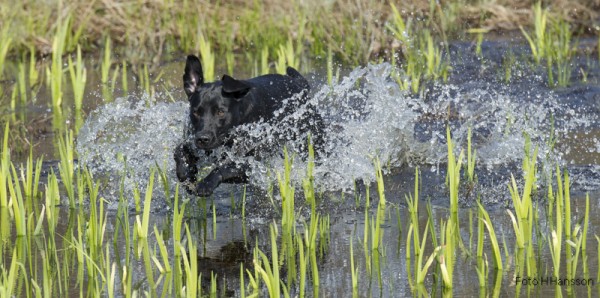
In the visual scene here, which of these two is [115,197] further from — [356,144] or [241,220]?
[356,144]

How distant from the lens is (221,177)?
6660 mm

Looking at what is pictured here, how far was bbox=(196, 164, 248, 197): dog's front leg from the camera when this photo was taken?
6504 mm

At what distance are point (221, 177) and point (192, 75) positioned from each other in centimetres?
93

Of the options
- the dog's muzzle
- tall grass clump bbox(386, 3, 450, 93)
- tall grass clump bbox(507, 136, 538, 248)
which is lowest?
tall grass clump bbox(507, 136, 538, 248)

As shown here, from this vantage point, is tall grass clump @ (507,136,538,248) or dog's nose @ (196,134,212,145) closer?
tall grass clump @ (507,136,538,248)

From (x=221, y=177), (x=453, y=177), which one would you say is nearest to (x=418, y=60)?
(x=221, y=177)

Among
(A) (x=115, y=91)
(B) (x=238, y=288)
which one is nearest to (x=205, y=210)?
(B) (x=238, y=288)

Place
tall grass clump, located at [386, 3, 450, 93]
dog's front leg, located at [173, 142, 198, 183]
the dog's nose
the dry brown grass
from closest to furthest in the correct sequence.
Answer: the dog's nose < dog's front leg, located at [173, 142, 198, 183] < tall grass clump, located at [386, 3, 450, 93] < the dry brown grass

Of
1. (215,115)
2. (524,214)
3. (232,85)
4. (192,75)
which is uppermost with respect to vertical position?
(192,75)

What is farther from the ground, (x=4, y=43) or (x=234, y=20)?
(x=234, y=20)

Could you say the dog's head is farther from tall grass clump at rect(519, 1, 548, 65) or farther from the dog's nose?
tall grass clump at rect(519, 1, 548, 65)

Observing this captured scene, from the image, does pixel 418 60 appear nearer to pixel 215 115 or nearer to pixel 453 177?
pixel 215 115

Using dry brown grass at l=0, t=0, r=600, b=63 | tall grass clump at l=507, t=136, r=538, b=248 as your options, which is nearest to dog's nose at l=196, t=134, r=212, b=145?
tall grass clump at l=507, t=136, r=538, b=248

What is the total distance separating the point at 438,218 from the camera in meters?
6.02
